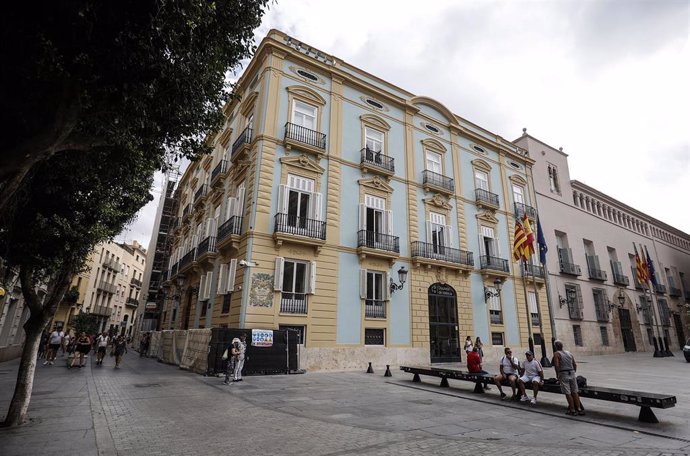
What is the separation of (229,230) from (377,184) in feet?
26.6

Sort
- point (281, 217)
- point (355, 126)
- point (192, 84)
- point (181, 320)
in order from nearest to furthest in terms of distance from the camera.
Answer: point (192, 84), point (281, 217), point (355, 126), point (181, 320)

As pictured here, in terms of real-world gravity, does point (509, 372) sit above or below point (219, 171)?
below

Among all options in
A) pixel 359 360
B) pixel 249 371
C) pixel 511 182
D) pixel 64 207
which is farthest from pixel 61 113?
pixel 511 182

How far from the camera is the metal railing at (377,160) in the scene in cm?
2012

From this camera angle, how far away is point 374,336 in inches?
707

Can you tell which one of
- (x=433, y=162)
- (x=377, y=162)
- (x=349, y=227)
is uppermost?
(x=433, y=162)

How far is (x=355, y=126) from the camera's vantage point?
20.8 meters

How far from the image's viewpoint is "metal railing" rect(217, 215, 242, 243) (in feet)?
55.8

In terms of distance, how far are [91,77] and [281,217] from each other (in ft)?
38.1

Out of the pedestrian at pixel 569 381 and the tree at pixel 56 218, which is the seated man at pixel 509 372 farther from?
the tree at pixel 56 218

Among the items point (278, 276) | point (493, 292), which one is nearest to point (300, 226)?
point (278, 276)

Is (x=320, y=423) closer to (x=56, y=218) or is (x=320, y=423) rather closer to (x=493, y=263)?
(x=56, y=218)

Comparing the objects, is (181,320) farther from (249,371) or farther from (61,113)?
(61,113)

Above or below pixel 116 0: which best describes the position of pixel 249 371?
below
